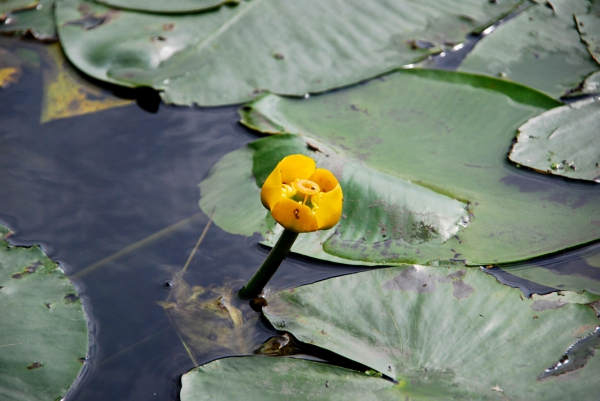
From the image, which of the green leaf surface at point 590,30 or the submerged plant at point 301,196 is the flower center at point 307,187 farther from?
the green leaf surface at point 590,30

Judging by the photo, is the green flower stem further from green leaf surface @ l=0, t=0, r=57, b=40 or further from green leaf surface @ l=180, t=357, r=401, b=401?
green leaf surface @ l=0, t=0, r=57, b=40

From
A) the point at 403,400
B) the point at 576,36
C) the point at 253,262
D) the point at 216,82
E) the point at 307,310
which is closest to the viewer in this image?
the point at 403,400

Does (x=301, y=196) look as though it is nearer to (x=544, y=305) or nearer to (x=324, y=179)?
(x=324, y=179)

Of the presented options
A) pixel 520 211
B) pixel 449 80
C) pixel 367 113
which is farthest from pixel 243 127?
pixel 520 211

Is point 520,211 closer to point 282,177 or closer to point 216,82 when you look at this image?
point 282,177

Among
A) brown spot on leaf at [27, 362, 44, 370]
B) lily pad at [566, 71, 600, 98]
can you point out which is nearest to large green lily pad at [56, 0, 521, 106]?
lily pad at [566, 71, 600, 98]

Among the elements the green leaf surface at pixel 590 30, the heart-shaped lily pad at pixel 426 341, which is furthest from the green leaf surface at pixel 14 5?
the green leaf surface at pixel 590 30
